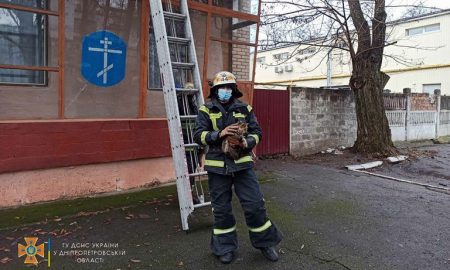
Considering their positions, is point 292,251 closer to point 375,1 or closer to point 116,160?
point 116,160

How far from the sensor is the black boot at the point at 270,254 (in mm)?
3562

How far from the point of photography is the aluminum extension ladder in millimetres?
4215

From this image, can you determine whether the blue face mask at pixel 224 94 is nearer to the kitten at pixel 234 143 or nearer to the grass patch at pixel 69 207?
the kitten at pixel 234 143

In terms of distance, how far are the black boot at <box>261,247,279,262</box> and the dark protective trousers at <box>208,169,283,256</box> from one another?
0.06 metres

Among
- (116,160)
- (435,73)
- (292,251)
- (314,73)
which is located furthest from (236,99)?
(314,73)

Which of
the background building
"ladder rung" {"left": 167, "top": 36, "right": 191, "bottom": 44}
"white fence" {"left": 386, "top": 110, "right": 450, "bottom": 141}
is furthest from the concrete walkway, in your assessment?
the background building

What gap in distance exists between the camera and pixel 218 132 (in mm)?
3453

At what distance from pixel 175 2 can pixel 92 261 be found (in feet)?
13.4

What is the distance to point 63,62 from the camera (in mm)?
5402

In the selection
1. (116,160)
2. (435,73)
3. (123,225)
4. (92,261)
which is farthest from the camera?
(435,73)

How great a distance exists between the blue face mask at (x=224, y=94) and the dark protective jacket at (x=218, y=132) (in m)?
0.06

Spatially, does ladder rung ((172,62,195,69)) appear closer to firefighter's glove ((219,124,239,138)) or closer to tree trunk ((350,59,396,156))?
firefighter's glove ((219,124,239,138))

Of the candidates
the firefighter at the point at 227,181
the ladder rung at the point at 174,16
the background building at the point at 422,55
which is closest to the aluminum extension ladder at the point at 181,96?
the ladder rung at the point at 174,16

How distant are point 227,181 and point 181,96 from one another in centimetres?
161
